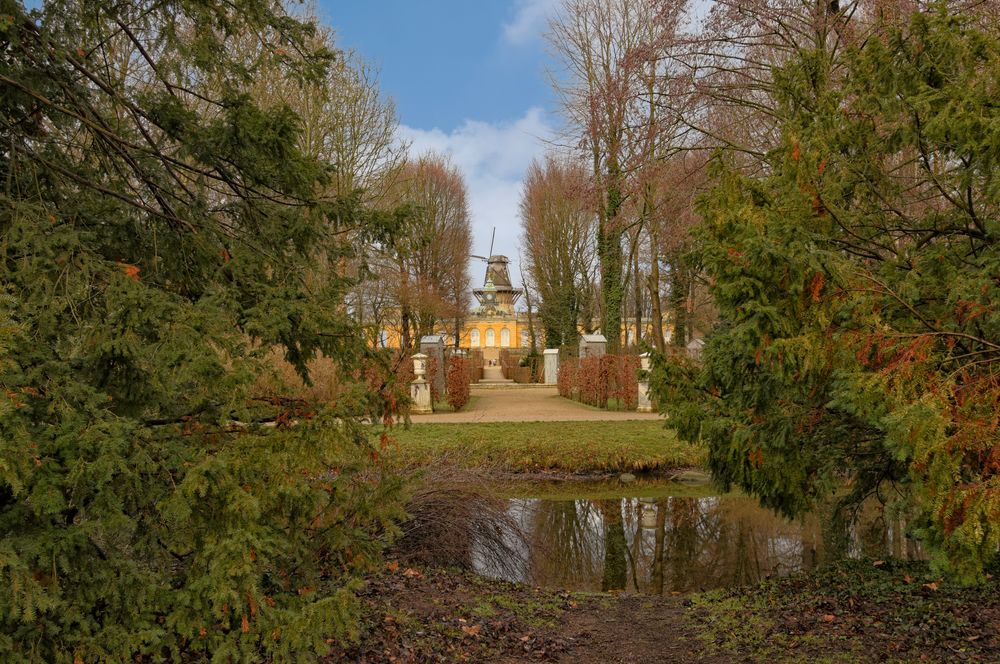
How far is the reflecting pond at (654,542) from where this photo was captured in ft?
20.7

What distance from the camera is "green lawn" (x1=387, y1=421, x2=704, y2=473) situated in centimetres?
1038

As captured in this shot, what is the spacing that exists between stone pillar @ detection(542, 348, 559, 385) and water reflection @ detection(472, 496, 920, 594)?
661 inches

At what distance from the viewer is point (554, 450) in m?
10.9

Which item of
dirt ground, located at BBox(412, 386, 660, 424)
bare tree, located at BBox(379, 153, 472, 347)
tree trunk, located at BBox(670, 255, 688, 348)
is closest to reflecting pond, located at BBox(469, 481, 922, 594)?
dirt ground, located at BBox(412, 386, 660, 424)

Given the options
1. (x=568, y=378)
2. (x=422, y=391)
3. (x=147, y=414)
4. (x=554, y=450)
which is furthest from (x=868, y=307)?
(x=568, y=378)

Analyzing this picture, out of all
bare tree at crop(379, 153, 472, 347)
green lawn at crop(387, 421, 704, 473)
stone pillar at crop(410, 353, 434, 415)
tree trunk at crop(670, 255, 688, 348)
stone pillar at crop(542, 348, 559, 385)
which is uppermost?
bare tree at crop(379, 153, 472, 347)

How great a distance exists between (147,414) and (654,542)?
231 inches

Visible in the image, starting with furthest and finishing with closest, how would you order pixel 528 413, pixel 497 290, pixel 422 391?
pixel 497 290 < pixel 422 391 < pixel 528 413

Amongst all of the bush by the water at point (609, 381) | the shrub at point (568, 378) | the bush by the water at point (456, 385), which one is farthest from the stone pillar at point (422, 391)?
the shrub at point (568, 378)

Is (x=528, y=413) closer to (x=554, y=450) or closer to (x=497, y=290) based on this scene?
(x=554, y=450)

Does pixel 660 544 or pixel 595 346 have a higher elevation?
pixel 595 346

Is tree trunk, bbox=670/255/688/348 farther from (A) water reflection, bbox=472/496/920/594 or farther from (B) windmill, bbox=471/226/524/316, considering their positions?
(B) windmill, bbox=471/226/524/316

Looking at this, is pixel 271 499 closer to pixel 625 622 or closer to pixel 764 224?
pixel 764 224

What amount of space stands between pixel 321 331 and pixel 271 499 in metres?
0.92
